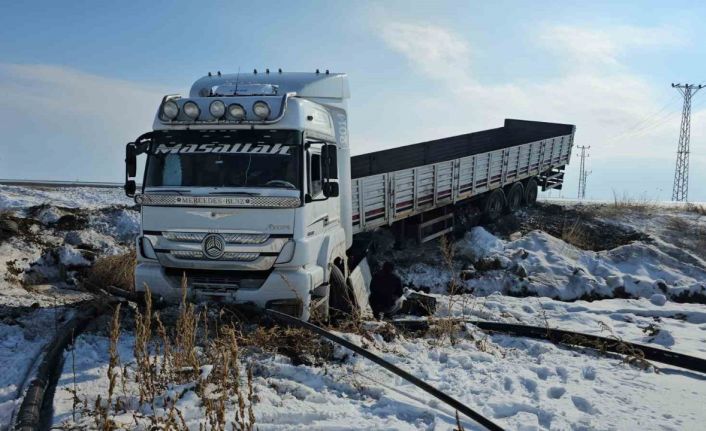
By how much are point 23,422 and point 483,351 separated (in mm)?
4379

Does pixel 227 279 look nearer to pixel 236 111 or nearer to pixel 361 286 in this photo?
pixel 236 111

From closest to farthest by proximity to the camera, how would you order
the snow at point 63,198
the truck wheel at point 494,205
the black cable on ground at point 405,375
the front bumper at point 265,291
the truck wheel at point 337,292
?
the black cable on ground at point 405,375
the front bumper at point 265,291
the truck wheel at point 337,292
the snow at point 63,198
the truck wheel at point 494,205

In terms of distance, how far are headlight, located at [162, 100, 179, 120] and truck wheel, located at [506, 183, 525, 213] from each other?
12.6m

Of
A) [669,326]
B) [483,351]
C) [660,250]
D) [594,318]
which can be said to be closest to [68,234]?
[483,351]

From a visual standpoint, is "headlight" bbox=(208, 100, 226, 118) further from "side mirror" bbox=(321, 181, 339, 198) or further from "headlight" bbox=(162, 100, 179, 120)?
"side mirror" bbox=(321, 181, 339, 198)

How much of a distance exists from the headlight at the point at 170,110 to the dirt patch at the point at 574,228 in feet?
35.5

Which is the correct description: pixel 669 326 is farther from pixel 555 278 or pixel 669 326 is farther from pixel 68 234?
pixel 68 234

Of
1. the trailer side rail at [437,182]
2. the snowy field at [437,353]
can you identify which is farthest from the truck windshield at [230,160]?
the trailer side rail at [437,182]

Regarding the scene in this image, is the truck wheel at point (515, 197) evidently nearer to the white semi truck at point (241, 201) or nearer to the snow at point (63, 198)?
the white semi truck at point (241, 201)

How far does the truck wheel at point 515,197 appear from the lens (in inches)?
670

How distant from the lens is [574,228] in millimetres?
15805

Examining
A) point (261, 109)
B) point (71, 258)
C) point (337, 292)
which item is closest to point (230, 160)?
point (261, 109)

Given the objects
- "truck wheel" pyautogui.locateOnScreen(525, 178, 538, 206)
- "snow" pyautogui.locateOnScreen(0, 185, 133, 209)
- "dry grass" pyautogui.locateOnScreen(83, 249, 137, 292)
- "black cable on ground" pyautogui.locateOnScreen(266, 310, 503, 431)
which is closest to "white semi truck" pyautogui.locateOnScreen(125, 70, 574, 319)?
"black cable on ground" pyautogui.locateOnScreen(266, 310, 503, 431)

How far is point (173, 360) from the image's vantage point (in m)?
4.31
